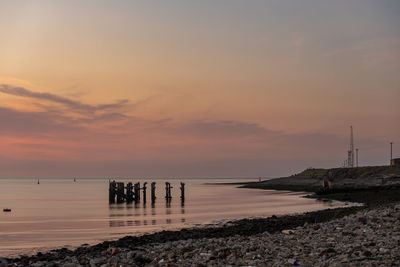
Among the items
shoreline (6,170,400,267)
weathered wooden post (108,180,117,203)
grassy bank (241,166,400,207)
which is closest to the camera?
shoreline (6,170,400,267)

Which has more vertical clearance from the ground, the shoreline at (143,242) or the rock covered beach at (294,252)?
the rock covered beach at (294,252)

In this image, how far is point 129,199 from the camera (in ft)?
188

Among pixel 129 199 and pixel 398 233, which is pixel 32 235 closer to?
pixel 398 233

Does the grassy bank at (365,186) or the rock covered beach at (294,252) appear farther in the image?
the grassy bank at (365,186)

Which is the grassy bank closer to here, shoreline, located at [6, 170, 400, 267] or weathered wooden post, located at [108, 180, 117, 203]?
shoreline, located at [6, 170, 400, 267]

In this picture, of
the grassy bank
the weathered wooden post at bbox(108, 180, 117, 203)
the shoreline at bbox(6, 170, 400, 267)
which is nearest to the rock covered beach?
the shoreline at bbox(6, 170, 400, 267)

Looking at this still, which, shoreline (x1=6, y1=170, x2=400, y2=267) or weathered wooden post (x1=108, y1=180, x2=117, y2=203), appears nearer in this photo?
shoreline (x1=6, y1=170, x2=400, y2=267)

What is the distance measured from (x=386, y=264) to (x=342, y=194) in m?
46.6

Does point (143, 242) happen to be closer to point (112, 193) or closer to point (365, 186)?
point (112, 193)

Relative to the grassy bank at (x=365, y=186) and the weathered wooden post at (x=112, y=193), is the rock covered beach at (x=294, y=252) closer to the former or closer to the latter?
the grassy bank at (x=365, y=186)

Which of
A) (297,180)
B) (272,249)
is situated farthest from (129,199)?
(297,180)

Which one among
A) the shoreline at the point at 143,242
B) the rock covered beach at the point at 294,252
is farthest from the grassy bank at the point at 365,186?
the rock covered beach at the point at 294,252

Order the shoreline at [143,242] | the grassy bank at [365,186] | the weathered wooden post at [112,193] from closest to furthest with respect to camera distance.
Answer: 1. the shoreline at [143,242]
2. the grassy bank at [365,186]
3. the weathered wooden post at [112,193]

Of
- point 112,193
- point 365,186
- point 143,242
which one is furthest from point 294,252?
point 112,193
